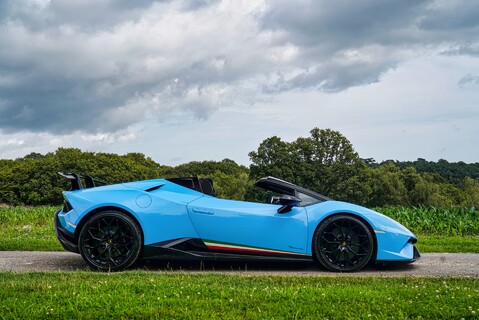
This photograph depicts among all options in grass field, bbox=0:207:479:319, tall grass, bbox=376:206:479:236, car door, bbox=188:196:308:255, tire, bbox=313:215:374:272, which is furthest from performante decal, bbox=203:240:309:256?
tall grass, bbox=376:206:479:236

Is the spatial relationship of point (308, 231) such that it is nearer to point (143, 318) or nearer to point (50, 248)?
Answer: point (143, 318)

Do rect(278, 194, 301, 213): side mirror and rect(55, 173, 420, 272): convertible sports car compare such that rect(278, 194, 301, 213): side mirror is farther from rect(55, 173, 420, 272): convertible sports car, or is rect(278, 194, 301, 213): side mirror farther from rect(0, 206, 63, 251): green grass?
rect(0, 206, 63, 251): green grass

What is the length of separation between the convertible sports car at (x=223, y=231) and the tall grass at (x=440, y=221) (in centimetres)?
834

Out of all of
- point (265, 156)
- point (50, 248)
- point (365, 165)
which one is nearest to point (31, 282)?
point (50, 248)

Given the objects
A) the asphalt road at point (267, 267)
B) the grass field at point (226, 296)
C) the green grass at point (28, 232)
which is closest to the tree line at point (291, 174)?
the green grass at point (28, 232)

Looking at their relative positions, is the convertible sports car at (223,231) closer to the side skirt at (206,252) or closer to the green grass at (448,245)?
the side skirt at (206,252)

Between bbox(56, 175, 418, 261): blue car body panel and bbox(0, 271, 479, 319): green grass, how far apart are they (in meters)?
0.91

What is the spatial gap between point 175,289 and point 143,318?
0.87 meters

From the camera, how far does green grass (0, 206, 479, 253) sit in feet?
35.4

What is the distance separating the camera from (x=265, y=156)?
206 feet

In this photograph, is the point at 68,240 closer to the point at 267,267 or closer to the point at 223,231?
the point at 223,231

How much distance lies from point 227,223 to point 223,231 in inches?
4.8

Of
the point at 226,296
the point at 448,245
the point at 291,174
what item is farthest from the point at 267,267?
the point at 291,174

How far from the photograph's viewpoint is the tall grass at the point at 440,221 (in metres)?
14.9
